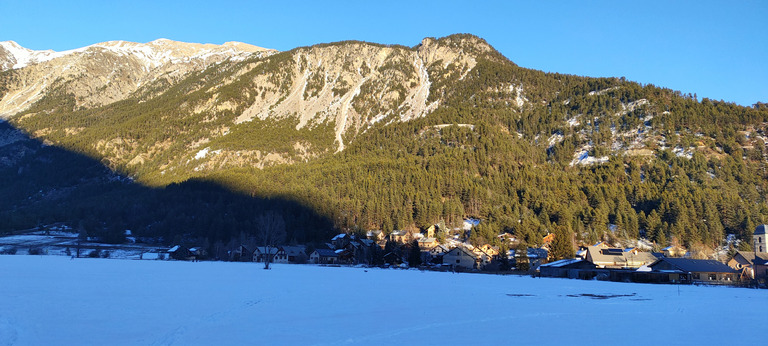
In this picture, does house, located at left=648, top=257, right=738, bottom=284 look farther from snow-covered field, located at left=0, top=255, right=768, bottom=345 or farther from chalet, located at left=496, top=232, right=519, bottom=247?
snow-covered field, located at left=0, top=255, right=768, bottom=345

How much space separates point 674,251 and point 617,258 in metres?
17.2

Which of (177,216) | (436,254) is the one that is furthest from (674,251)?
(177,216)

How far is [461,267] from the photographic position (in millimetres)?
90312

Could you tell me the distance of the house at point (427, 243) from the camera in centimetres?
10775

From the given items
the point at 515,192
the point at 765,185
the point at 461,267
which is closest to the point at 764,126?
the point at 765,185

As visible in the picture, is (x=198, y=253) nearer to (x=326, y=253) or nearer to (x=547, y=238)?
(x=326, y=253)

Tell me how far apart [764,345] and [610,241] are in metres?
90.5

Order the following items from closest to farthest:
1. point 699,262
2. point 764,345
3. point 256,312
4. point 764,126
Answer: point 764,345 < point 256,312 < point 699,262 < point 764,126

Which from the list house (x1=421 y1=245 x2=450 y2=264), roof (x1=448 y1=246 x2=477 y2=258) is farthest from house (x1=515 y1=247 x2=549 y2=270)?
house (x1=421 y1=245 x2=450 y2=264)

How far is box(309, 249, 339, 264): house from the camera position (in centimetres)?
10212

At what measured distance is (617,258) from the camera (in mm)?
87000

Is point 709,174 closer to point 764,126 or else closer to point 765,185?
point 765,185

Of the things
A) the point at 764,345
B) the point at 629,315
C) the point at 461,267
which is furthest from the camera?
the point at 461,267


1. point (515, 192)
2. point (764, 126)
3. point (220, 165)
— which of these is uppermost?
point (764, 126)
